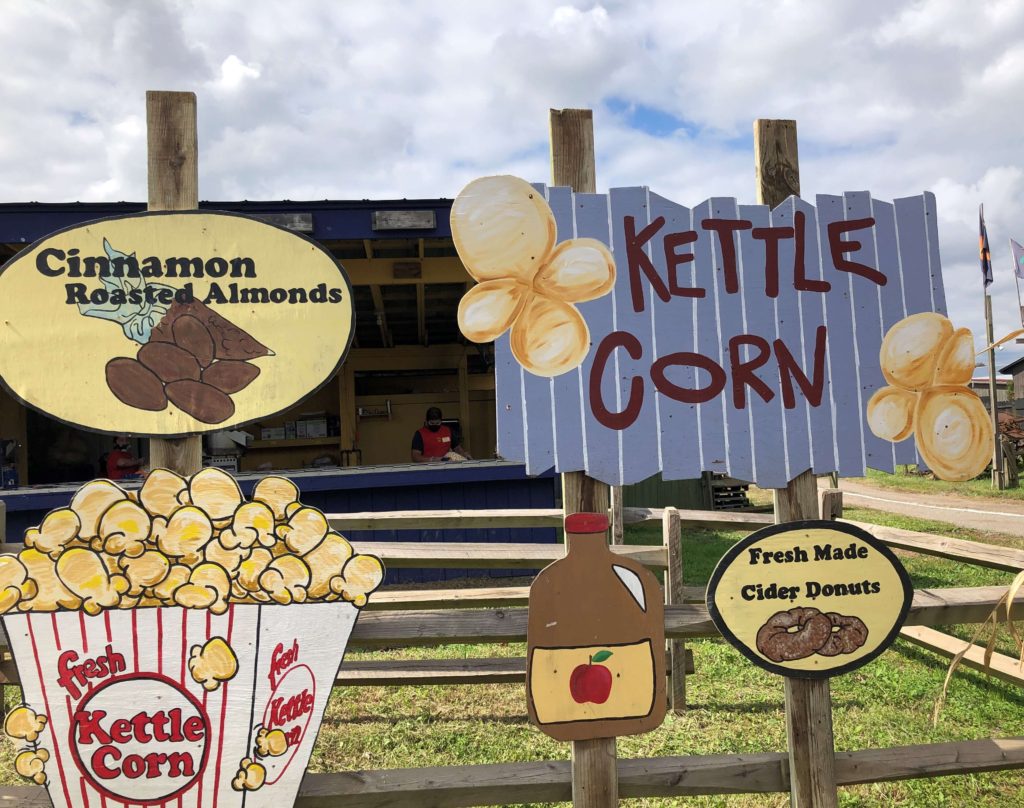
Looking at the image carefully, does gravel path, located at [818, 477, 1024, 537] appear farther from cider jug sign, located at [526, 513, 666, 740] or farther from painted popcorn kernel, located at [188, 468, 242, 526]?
painted popcorn kernel, located at [188, 468, 242, 526]

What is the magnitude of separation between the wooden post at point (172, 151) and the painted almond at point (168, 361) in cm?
22

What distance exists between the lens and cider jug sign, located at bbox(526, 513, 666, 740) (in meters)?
2.44

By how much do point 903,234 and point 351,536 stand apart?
5448 mm

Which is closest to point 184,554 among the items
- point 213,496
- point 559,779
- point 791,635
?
point 213,496

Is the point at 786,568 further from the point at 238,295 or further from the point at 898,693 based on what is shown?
the point at 898,693

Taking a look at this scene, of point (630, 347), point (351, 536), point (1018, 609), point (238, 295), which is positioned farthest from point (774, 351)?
point (351, 536)

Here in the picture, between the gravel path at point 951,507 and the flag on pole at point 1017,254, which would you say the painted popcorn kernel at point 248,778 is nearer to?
the gravel path at point 951,507

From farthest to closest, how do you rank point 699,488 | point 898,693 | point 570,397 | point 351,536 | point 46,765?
point 699,488 → point 351,536 → point 898,693 → point 570,397 → point 46,765

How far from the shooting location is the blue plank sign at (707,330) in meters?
2.46

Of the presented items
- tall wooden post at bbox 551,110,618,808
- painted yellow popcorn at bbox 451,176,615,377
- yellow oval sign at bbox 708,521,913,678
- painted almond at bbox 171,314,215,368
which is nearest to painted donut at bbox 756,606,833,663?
yellow oval sign at bbox 708,521,913,678

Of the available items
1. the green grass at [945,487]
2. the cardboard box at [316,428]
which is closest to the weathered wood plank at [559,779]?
the cardboard box at [316,428]

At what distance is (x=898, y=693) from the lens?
4.45 meters

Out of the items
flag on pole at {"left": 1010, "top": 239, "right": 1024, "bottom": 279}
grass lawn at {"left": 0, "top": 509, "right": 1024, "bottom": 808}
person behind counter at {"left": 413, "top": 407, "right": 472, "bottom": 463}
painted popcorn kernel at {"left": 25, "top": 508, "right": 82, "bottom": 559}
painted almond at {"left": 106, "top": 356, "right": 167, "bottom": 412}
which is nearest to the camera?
painted popcorn kernel at {"left": 25, "top": 508, "right": 82, "bottom": 559}

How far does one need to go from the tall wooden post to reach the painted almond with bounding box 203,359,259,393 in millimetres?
1142
